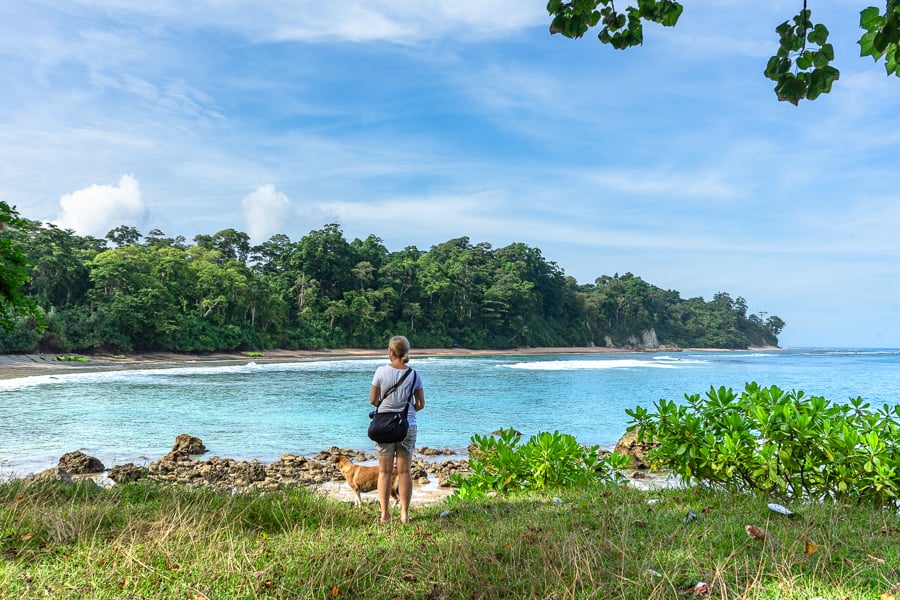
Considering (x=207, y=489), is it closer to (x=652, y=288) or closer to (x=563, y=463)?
(x=563, y=463)

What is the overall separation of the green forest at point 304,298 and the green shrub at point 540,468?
527 cm

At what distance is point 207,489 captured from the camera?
212 inches

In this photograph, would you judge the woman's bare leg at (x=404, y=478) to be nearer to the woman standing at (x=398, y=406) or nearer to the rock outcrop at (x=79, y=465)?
the woman standing at (x=398, y=406)

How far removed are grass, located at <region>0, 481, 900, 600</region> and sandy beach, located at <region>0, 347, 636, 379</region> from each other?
32.2 meters

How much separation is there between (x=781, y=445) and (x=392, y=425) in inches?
136

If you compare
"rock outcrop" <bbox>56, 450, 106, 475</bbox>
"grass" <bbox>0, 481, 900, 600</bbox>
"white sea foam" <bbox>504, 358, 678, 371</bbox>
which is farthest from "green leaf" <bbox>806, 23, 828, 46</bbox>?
"white sea foam" <bbox>504, 358, 678, 371</bbox>

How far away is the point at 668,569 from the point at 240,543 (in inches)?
102

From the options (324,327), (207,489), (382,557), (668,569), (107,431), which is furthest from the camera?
(324,327)

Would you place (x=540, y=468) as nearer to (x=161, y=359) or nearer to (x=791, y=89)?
(x=791, y=89)

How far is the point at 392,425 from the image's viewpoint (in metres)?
4.66

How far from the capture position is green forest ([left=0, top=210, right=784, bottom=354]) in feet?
145

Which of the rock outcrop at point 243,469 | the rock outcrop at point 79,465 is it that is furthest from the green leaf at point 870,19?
the rock outcrop at point 79,465

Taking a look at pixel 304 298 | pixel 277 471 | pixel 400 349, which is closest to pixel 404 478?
pixel 400 349

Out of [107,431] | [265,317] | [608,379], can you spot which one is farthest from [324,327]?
[107,431]
